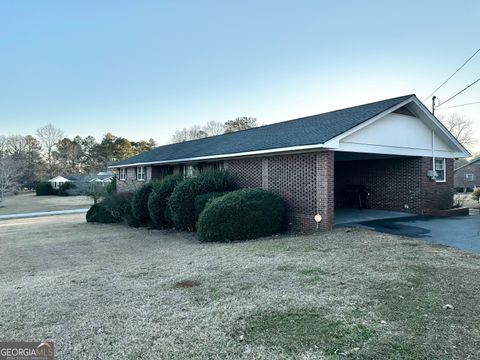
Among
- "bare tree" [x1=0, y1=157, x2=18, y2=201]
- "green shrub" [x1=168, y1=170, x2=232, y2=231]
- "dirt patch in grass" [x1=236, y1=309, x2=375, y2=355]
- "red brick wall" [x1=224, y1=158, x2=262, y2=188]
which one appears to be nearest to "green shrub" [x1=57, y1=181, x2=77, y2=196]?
"bare tree" [x1=0, y1=157, x2=18, y2=201]

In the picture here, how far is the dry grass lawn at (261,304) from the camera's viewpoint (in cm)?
332

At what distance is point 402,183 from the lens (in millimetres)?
13750

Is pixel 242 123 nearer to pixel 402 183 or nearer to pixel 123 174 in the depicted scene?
pixel 123 174

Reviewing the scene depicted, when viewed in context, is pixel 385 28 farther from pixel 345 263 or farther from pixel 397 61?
pixel 345 263

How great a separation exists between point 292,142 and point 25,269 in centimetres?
829

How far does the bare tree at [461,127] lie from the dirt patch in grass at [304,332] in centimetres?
5399

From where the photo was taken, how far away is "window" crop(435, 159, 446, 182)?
14.1m

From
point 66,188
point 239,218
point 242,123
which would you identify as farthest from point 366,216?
point 66,188

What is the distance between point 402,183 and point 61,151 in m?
69.6

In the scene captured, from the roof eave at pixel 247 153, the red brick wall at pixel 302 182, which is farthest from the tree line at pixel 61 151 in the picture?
the red brick wall at pixel 302 182

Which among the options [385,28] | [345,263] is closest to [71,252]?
[345,263]

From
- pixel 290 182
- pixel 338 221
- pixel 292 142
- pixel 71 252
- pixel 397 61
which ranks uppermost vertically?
pixel 397 61

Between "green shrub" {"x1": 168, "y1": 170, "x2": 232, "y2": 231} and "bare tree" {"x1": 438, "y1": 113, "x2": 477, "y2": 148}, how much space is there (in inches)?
1877

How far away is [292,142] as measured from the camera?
1090 cm
